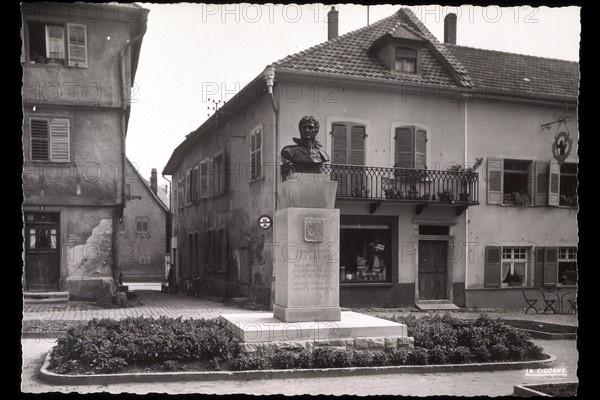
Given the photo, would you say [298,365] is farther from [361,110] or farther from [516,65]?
[516,65]

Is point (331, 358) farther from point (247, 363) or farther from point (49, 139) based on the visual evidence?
point (49, 139)

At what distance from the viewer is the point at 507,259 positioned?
20406mm

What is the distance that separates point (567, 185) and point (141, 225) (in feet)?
101

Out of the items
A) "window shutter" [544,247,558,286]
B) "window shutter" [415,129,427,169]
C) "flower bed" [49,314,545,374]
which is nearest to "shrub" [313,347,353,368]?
"flower bed" [49,314,545,374]

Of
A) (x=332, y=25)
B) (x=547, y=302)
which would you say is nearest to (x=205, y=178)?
(x=332, y=25)

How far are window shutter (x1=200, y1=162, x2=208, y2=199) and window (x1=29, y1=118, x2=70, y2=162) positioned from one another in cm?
823

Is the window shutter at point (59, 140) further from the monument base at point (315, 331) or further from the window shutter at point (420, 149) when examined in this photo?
the monument base at point (315, 331)

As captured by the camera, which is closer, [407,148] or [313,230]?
[313,230]

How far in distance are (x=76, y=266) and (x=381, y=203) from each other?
9126 mm

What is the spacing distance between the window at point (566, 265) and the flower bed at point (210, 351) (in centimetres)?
1114

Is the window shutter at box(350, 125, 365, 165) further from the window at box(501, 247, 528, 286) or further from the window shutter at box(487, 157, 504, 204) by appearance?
the window at box(501, 247, 528, 286)

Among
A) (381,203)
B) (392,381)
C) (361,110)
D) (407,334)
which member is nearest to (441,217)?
(381,203)

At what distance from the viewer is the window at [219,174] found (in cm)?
2369

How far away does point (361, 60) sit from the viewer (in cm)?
1930
